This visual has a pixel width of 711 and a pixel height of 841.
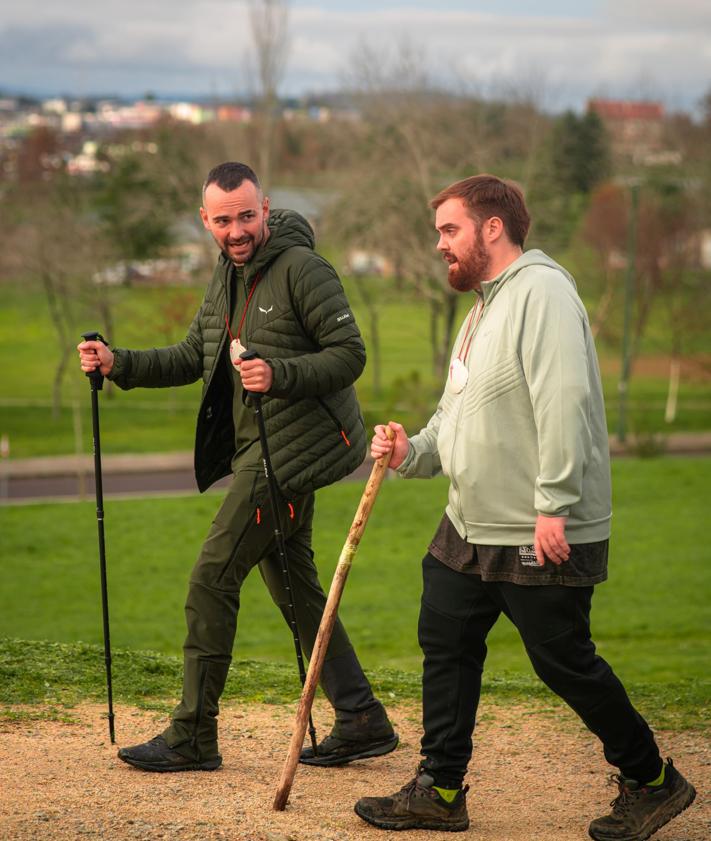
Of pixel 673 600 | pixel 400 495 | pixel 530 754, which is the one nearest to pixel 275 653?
pixel 673 600

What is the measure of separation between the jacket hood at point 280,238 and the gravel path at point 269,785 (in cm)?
201

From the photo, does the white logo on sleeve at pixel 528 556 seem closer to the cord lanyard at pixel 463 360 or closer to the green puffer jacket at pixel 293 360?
the cord lanyard at pixel 463 360

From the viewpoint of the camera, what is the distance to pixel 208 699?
4.91 metres

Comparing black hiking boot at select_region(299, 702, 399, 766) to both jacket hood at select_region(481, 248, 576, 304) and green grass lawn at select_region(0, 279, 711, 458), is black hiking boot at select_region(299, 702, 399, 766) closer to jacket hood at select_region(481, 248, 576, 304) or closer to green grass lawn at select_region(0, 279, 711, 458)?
jacket hood at select_region(481, 248, 576, 304)

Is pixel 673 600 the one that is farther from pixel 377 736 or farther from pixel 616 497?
pixel 377 736

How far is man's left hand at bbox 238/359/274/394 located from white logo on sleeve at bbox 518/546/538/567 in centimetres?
112

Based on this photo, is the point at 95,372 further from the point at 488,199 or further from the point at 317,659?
the point at 488,199

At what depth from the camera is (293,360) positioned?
4676 mm

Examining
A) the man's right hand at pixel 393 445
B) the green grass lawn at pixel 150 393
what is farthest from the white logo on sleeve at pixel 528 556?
the green grass lawn at pixel 150 393

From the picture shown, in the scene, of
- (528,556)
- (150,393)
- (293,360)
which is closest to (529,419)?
(528,556)

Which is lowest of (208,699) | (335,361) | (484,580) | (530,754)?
(530,754)

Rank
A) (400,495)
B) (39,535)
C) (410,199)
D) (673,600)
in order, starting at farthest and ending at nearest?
(410,199) < (400,495) < (39,535) < (673,600)

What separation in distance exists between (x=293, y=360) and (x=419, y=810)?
5.56 feet

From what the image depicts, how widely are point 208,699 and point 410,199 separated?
37.8 m
